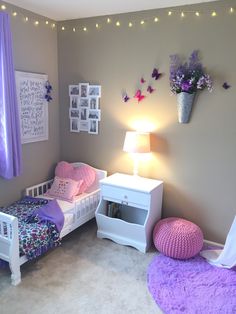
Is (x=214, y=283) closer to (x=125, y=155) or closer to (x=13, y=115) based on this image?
(x=125, y=155)

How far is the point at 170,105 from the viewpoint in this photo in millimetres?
3020

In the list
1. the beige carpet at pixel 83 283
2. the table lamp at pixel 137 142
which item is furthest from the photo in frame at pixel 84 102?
the beige carpet at pixel 83 283

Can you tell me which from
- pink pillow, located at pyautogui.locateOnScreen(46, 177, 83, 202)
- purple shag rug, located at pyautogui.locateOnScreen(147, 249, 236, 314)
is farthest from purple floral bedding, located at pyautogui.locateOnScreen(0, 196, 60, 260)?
purple shag rug, located at pyautogui.locateOnScreen(147, 249, 236, 314)

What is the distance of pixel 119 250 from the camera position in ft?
9.62

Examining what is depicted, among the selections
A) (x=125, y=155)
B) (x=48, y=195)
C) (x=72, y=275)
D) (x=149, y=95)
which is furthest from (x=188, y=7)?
(x=72, y=275)

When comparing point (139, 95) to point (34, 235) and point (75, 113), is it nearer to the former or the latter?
point (75, 113)

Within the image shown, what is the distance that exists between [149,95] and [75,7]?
1215 mm

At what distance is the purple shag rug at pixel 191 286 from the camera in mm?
2143

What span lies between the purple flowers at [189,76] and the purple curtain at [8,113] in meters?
1.64

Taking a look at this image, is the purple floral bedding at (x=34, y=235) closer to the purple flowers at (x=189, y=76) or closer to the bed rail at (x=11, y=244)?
the bed rail at (x=11, y=244)

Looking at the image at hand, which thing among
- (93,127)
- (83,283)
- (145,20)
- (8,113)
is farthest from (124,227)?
(145,20)

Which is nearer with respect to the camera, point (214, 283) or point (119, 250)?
point (214, 283)

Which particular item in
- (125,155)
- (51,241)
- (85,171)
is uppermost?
(125,155)

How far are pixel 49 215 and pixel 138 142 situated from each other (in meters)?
1.18
